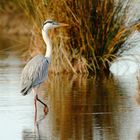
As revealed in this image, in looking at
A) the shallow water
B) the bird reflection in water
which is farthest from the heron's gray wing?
the bird reflection in water

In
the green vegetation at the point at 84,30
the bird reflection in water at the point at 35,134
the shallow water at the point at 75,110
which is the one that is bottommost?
the bird reflection in water at the point at 35,134

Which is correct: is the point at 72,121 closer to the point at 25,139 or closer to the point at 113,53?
the point at 25,139

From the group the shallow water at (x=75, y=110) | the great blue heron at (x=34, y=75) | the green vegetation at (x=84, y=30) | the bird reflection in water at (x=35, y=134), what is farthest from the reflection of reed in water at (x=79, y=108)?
the green vegetation at (x=84, y=30)

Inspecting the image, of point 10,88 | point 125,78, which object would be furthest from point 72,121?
point 125,78

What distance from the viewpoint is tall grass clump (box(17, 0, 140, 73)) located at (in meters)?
19.2

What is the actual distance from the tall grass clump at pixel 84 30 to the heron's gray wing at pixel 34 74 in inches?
175

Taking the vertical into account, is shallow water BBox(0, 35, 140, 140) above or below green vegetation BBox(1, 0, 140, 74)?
below

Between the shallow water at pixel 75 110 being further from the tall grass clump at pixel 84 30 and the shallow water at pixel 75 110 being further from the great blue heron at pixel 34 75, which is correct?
the tall grass clump at pixel 84 30

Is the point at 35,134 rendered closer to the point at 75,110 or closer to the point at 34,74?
the point at 75,110

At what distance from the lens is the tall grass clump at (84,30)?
1916cm

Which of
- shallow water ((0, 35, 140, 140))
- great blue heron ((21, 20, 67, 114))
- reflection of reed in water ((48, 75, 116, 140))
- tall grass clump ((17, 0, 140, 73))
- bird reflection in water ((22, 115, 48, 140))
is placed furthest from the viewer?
tall grass clump ((17, 0, 140, 73))

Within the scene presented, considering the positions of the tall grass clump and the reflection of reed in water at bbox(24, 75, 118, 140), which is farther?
the tall grass clump

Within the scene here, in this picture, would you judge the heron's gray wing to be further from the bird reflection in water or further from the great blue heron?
the bird reflection in water

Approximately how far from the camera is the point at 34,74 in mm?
14391
